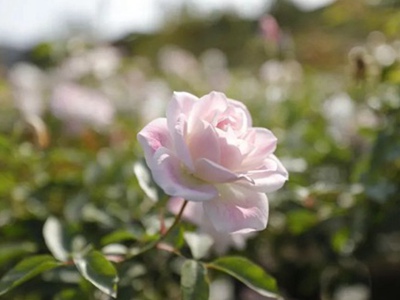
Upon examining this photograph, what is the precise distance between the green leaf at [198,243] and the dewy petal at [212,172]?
0.67 feet

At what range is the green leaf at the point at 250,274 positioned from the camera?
78 centimetres

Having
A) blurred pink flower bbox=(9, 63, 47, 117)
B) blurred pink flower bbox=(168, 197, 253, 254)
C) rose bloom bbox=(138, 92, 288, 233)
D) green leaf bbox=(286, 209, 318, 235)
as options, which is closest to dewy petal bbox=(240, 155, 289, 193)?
rose bloom bbox=(138, 92, 288, 233)

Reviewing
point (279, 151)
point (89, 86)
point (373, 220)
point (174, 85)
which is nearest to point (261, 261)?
point (279, 151)

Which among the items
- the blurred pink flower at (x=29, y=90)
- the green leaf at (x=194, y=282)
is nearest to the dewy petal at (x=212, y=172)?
the green leaf at (x=194, y=282)

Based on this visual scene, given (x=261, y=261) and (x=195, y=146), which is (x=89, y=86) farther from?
(x=195, y=146)

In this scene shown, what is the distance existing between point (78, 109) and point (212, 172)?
3.31 ft

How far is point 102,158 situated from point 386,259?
616 mm

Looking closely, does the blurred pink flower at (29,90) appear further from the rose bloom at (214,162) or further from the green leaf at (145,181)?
the rose bloom at (214,162)

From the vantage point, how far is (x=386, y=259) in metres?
1.50

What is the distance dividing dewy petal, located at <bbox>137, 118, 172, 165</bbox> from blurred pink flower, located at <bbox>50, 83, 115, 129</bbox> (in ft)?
3.13

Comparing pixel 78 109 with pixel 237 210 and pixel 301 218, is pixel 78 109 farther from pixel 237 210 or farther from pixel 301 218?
pixel 237 210

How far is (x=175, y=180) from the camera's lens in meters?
0.66

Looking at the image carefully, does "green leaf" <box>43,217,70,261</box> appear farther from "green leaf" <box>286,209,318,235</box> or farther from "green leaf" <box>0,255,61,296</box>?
"green leaf" <box>286,209,318,235</box>

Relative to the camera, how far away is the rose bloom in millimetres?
661
